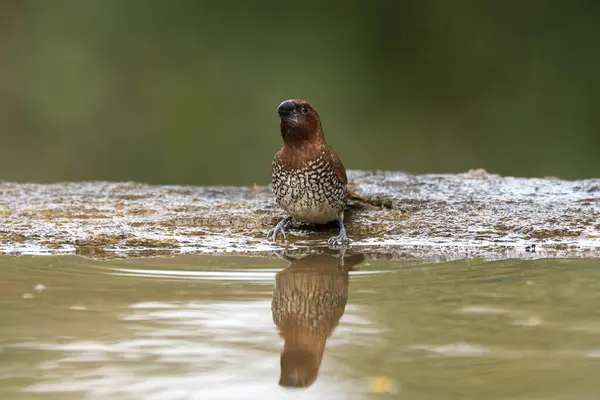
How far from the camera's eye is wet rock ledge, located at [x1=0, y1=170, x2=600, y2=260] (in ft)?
12.1

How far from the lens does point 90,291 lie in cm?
281

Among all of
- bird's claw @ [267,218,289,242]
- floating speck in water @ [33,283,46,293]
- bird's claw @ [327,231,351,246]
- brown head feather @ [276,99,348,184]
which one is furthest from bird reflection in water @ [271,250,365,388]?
floating speck in water @ [33,283,46,293]

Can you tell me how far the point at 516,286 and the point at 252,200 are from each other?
7.67 ft

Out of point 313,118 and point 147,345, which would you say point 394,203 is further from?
point 147,345

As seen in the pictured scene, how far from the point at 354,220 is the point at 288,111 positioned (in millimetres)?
663

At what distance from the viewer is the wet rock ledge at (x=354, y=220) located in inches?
146

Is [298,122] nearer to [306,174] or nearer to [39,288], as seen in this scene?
[306,174]

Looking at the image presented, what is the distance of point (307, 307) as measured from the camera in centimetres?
266

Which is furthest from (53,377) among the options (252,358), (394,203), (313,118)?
(394,203)

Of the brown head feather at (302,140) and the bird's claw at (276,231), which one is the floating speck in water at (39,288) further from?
the brown head feather at (302,140)

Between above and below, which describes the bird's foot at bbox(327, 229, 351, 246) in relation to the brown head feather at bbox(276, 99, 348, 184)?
below

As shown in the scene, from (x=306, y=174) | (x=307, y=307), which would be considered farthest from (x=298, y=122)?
(x=307, y=307)

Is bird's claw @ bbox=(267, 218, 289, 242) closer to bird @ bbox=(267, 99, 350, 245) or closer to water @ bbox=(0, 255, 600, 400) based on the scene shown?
bird @ bbox=(267, 99, 350, 245)

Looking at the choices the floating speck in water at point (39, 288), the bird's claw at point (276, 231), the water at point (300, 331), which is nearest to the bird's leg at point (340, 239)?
the bird's claw at point (276, 231)
